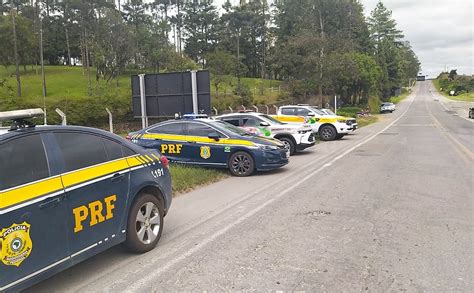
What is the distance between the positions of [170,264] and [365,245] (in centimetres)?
233

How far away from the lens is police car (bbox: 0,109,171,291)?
3615mm

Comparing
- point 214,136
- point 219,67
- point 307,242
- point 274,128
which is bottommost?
point 307,242

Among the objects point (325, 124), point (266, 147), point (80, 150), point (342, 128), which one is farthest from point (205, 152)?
point (342, 128)

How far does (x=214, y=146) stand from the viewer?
10.9m

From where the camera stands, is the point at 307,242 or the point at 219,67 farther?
the point at 219,67

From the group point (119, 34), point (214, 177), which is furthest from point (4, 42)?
point (214, 177)

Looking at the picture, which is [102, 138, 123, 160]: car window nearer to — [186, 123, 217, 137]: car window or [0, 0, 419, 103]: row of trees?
[186, 123, 217, 137]: car window

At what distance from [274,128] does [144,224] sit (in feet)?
33.8

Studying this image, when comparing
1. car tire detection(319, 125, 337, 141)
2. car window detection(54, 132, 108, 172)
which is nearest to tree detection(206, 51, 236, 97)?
car tire detection(319, 125, 337, 141)

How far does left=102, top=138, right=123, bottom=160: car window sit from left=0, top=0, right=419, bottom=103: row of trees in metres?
38.4

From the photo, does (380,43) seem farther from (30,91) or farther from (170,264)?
(170,264)

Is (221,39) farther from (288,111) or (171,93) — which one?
(171,93)

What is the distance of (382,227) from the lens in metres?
6.07

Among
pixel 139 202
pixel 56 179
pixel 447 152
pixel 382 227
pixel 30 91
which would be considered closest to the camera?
pixel 56 179
